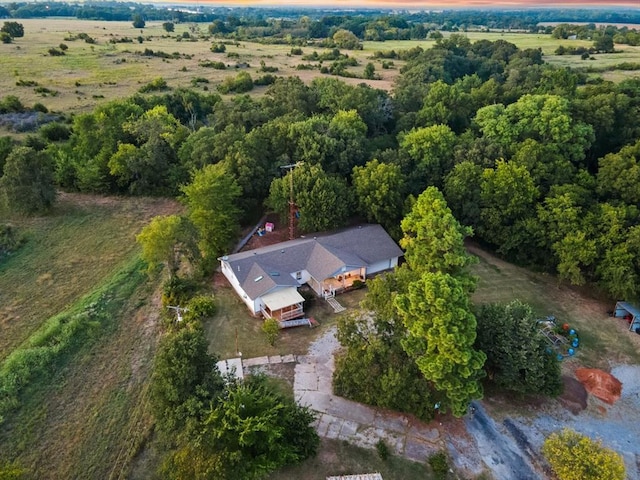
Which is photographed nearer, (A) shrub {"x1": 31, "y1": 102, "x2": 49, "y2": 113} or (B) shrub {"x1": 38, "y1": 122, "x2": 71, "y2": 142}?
(B) shrub {"x1": 38, "y1": 122, "x2": 71, "y2": 142}

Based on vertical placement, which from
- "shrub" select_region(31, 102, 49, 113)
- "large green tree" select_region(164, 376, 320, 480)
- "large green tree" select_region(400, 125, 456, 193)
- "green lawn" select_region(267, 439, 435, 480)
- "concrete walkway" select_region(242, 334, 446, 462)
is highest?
"large green tree" select_region(400, 125, 456, 193)

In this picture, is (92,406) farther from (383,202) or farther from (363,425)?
(383,202)

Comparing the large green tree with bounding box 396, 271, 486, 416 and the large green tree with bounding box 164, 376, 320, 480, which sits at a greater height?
the large green tree with bounding box 396, 271, 486, 416

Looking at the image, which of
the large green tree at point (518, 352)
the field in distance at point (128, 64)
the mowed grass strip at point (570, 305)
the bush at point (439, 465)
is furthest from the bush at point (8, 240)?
the mowed grass strip at point (570, 305)

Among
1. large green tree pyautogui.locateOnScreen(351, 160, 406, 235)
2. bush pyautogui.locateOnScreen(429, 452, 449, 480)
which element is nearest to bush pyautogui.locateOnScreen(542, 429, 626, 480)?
bush pyautogui.locateOnScreen(429, 452, 449, 480)

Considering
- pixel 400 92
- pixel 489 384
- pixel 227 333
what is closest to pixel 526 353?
pixel 489 384

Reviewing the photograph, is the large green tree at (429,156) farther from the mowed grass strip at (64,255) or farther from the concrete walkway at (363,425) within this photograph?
the mowed grass strip at (64,255)

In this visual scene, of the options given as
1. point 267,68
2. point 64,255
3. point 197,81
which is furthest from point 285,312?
point 267,68

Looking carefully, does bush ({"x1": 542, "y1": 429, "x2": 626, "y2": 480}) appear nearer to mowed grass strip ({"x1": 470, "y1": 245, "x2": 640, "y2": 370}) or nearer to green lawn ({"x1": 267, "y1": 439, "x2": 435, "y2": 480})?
green lawn ({"x1": 267, "y1": 439, "x2": 435, "y2": 480})
